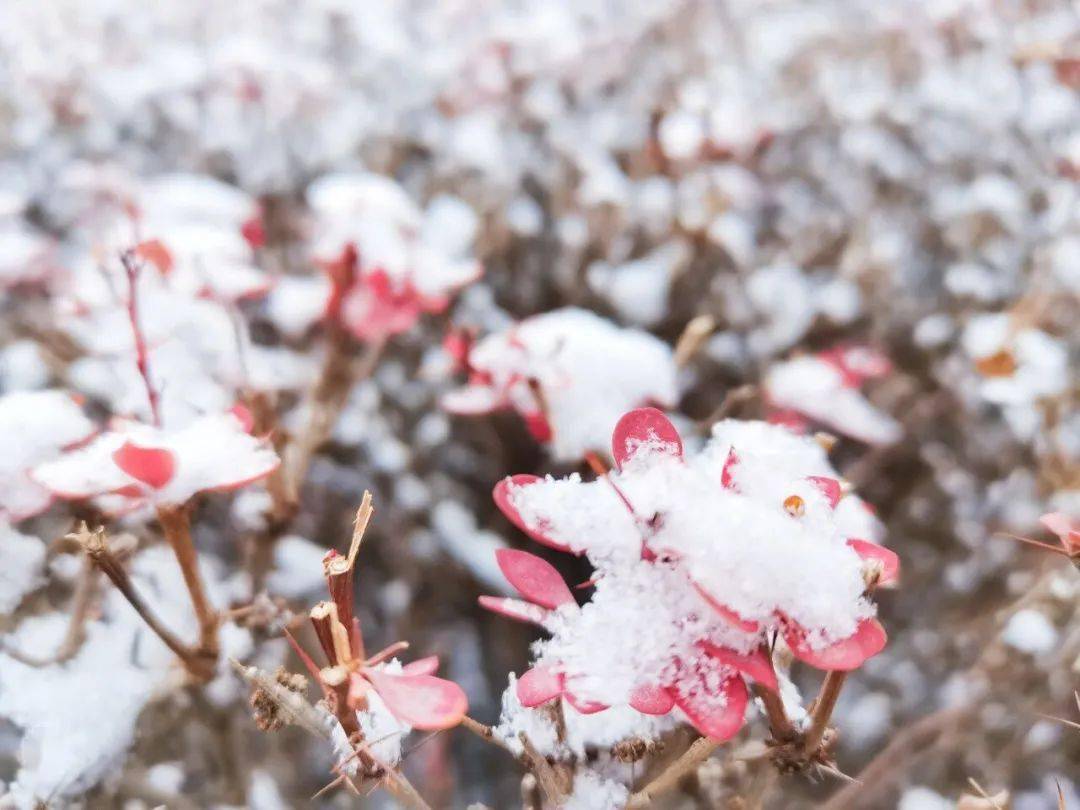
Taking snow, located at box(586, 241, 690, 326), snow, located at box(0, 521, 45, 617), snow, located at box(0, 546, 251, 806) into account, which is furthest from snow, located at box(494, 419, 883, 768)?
snow, located at box(586, 241, 690, 326)

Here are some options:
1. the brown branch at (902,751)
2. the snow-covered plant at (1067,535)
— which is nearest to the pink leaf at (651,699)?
the snow-covered plant at (1067,535)

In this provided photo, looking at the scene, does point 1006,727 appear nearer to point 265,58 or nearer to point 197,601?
point 197,601

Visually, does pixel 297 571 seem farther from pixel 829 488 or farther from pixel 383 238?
pixel 829 488

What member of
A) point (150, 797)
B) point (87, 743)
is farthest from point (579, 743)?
point (150, 797)

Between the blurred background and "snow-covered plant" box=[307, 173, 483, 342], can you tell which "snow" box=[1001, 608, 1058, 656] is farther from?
"snow-covered plant" box=[307, 173, 483, 342]

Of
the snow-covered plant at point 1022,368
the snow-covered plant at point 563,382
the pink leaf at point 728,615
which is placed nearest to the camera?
the pink leaf at point 728,615

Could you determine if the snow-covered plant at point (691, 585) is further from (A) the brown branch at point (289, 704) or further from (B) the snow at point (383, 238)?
(B) the snow at point (383, 238)
